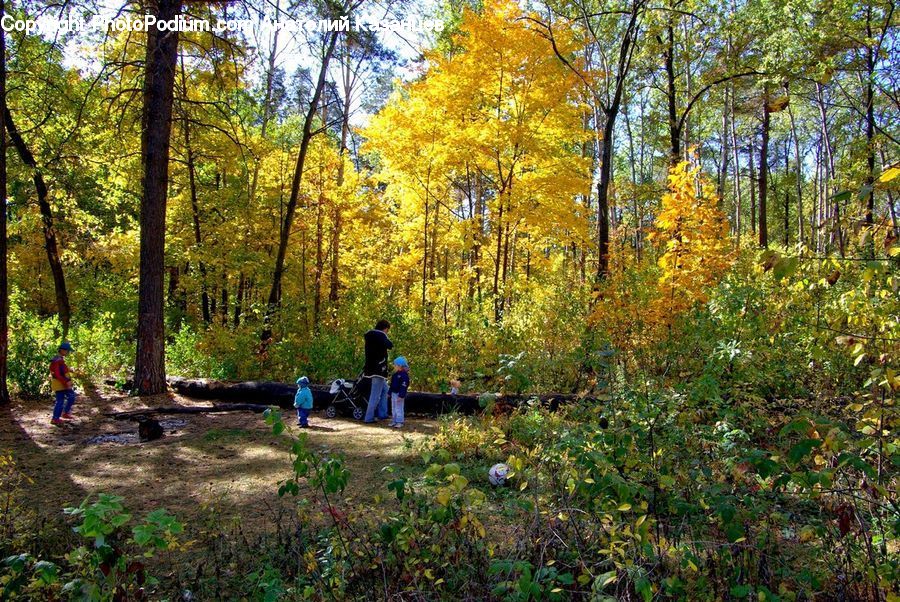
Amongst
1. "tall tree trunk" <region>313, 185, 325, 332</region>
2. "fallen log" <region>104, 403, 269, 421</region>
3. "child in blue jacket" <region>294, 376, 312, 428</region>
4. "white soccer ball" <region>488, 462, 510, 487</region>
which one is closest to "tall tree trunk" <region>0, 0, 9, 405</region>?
"fallen log" <region>104, 403, 269, 421</region>

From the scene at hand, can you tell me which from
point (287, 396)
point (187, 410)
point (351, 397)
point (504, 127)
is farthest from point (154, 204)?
point (504, 127)

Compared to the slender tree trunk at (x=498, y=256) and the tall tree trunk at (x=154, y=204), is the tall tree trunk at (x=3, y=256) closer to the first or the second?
the tall tree trunk at (x=154, y=204)

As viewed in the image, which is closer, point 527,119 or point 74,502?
point 74,502

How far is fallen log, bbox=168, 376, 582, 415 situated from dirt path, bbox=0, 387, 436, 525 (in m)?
0.46

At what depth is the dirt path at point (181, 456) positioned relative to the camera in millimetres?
5035

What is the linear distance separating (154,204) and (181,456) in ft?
16.3

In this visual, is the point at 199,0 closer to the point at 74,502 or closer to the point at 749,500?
the point at 74,502

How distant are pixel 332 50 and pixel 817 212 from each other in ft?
85.9

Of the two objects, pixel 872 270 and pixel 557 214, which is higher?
pixel 557 214

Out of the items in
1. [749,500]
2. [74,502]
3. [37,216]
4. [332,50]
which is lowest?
[74,502]

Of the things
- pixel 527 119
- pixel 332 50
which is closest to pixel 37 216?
pixel 332 50

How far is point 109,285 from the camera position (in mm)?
16297

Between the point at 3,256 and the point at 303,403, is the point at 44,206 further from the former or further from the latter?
the point at 303,403

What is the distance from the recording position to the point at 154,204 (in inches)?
364
